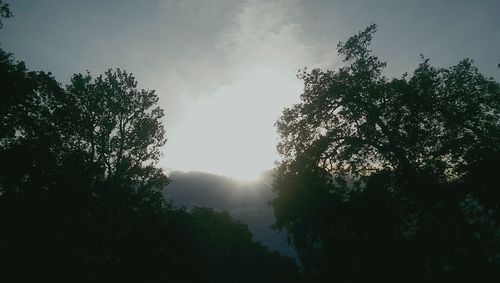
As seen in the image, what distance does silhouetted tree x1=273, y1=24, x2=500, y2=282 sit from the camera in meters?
14.9

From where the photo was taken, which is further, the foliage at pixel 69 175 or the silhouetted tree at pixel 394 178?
the foliage at pixel 69 175

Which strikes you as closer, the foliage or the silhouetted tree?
the silhouetted tree

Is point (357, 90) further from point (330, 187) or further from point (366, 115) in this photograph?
point (330, 187)

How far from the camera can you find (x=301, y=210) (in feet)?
57.4

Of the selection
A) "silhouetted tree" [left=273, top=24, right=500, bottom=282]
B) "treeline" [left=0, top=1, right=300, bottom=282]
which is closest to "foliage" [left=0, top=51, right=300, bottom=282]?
"treeline" [left=0, top=1, right=300, bottom=282]

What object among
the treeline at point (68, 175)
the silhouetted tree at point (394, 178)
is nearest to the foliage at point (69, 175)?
the treeline at point (68, 175)

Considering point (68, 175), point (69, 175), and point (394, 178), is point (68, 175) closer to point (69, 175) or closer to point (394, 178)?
point (69, 175)

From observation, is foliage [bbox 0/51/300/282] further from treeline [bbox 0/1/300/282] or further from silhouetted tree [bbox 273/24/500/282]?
silhouetted tree [bbox 273/24/500/282]

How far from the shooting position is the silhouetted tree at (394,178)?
588 inches

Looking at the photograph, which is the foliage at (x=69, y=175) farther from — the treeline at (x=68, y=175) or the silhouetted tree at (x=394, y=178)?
the silhouetted tree at (x=394, y=178)

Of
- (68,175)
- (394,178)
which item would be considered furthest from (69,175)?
(394,178)

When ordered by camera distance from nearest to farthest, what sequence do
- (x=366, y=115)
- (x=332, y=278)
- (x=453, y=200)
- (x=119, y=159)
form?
(x=332, y=278)
(x=453, y=200)
(x=366, y=115)
(x=119, y=159)

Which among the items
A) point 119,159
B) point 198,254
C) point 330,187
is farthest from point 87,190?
point 198,254

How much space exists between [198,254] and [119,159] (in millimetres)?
29733
